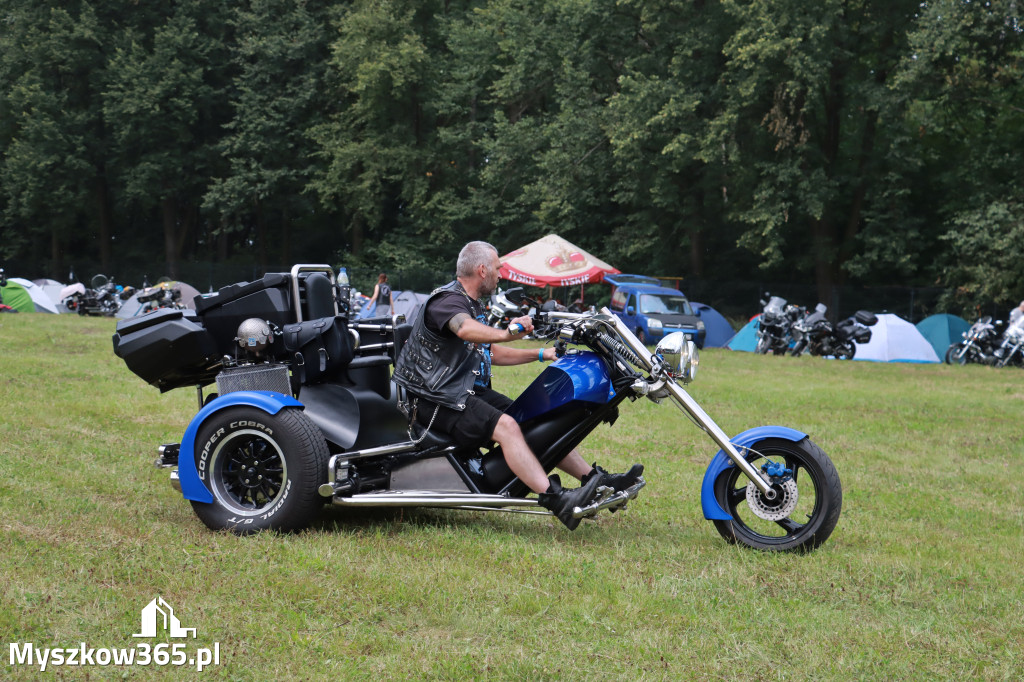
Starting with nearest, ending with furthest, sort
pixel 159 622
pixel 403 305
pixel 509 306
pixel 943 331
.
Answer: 1. pixel 159 622
2. pixel 509 306
3. pixel 943 331
4. pixel 403 305

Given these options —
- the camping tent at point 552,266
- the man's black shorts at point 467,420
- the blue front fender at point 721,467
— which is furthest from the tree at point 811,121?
the man's black shorts at point 467,420

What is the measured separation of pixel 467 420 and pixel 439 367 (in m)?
0.32

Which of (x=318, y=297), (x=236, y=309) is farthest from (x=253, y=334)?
(x=318, y=297)

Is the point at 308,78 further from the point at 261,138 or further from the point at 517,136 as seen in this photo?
the point at 517,136

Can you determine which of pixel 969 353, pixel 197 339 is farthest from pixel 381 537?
pixel 969 353

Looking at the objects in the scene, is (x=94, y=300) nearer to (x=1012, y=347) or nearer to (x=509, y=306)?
(x=1012, y=347)

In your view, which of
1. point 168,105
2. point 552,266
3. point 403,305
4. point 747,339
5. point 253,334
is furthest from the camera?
point 168,105

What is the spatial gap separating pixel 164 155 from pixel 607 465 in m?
41.0

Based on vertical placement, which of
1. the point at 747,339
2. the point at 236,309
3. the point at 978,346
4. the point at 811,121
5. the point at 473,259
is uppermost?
the point at 811,121

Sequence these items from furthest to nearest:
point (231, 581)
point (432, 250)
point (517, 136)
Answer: point (432, 250)
point (517, 136)
point (231, 581)

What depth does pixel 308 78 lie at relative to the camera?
144ft

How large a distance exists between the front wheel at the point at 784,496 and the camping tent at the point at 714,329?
23.7m

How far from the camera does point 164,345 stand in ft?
19.0

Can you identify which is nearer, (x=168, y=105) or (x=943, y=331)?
(x=943, y=331)
